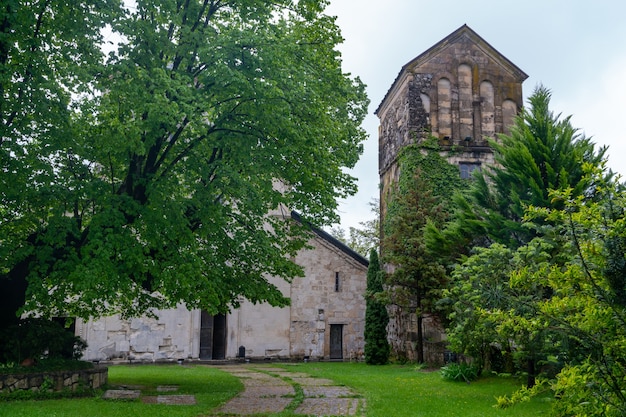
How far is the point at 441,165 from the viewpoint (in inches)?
987

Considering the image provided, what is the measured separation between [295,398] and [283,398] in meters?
0.28

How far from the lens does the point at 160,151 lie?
46.6 ft

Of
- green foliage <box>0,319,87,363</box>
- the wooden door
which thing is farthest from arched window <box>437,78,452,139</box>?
green foliage <box>0,319,87,363</box>

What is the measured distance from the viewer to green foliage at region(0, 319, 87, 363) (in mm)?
13383

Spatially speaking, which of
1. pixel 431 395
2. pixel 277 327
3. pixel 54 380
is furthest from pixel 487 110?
pixel 54 380

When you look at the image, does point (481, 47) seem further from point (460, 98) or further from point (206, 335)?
point (206, 335)

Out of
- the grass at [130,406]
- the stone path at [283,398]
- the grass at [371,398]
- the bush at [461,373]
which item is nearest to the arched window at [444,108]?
the grass at [371,398]

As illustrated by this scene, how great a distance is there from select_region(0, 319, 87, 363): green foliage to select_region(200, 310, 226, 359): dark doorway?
12189 millimetres

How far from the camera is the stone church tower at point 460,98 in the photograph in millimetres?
25484

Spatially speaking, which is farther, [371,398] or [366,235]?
[366,235]

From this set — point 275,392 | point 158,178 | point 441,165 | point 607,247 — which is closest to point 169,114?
point 158,178

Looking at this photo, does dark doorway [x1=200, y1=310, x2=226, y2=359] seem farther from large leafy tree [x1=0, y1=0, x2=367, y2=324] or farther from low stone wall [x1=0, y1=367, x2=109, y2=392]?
large leafy tree [x1=0, y1=0, x2=367, y2=324]

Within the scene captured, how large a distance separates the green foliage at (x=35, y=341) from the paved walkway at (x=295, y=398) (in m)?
4.66

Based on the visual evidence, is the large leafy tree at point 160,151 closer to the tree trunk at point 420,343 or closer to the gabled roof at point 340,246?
the tree trunk at point 420,343
